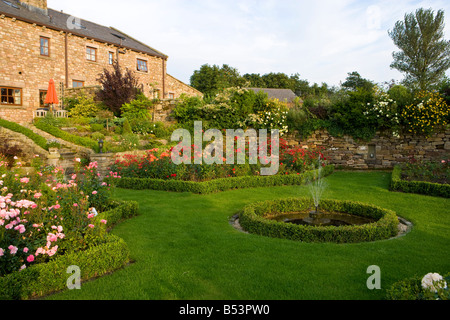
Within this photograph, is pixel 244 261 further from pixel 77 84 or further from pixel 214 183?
pixel 77 84

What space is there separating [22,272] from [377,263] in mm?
4278

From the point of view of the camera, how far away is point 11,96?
1644 cm

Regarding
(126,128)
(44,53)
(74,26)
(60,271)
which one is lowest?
(60,271)

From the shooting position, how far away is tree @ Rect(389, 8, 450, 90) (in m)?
26.5

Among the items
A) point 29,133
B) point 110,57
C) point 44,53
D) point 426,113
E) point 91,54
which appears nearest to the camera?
point 426,113

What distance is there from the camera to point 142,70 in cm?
2367

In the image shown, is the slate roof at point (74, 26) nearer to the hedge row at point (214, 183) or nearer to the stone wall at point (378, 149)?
the hedge row at point (214, 183)

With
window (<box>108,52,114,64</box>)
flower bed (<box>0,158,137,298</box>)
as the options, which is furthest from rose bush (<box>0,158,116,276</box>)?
window (<box>108,52,114,64</box>)

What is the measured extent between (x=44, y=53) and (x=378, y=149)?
18513 mm

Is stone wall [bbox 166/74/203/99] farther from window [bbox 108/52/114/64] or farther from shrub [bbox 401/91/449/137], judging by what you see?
shrub [bbox 401/91/449/137]

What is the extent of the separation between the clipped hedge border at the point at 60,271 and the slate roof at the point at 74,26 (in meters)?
17.4

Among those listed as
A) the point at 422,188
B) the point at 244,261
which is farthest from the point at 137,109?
the point at 244,261

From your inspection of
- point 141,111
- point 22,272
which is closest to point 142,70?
point 141,111
